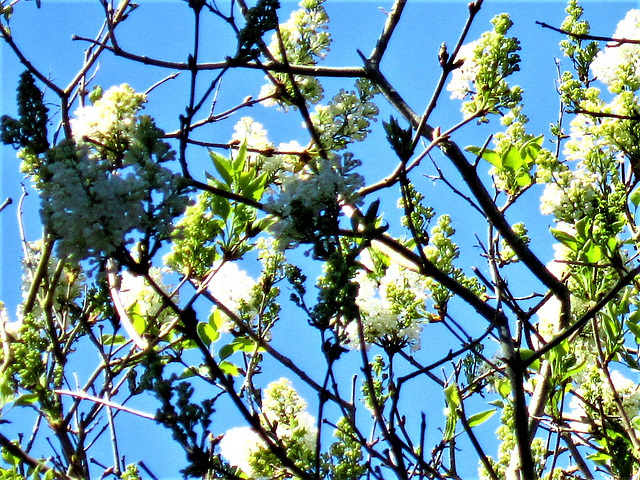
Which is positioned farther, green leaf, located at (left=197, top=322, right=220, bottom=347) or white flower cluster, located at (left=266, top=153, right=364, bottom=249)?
green leaf, located at (left=197, top=322, right=220, bottom=347)

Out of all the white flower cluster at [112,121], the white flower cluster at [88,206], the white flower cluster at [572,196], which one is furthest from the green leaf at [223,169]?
the white flower cluster at [572,196]

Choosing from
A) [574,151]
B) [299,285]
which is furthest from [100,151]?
[574,151]

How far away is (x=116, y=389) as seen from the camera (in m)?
2.70

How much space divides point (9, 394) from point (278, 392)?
999mm

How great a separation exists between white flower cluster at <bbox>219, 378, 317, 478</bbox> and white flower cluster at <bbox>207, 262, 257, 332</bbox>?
360 millimetres

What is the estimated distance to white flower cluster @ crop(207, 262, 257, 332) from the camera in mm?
2773

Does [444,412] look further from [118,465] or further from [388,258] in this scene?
[118,465]

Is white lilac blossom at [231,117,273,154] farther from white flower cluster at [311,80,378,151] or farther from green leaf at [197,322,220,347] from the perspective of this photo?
green leaf at [197,322,220,347]

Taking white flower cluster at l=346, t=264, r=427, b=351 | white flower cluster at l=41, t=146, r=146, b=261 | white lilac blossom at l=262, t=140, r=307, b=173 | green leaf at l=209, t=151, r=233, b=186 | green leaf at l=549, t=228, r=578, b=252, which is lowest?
white flower cluster at l=41, t=146, r=146, b=261

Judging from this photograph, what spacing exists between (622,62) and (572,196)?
0.71 m

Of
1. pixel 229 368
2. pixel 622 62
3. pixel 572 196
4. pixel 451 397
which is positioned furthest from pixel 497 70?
pixel 229 368

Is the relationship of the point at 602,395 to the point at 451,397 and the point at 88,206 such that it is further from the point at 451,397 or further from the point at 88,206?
the point at 88,206

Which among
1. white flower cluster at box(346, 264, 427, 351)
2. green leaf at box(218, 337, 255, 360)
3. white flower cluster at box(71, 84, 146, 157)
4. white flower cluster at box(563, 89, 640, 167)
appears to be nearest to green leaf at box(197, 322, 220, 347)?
green leaf at box(218, 337, 255, 360)

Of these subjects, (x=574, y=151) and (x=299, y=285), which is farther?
(x=574, y=151)
